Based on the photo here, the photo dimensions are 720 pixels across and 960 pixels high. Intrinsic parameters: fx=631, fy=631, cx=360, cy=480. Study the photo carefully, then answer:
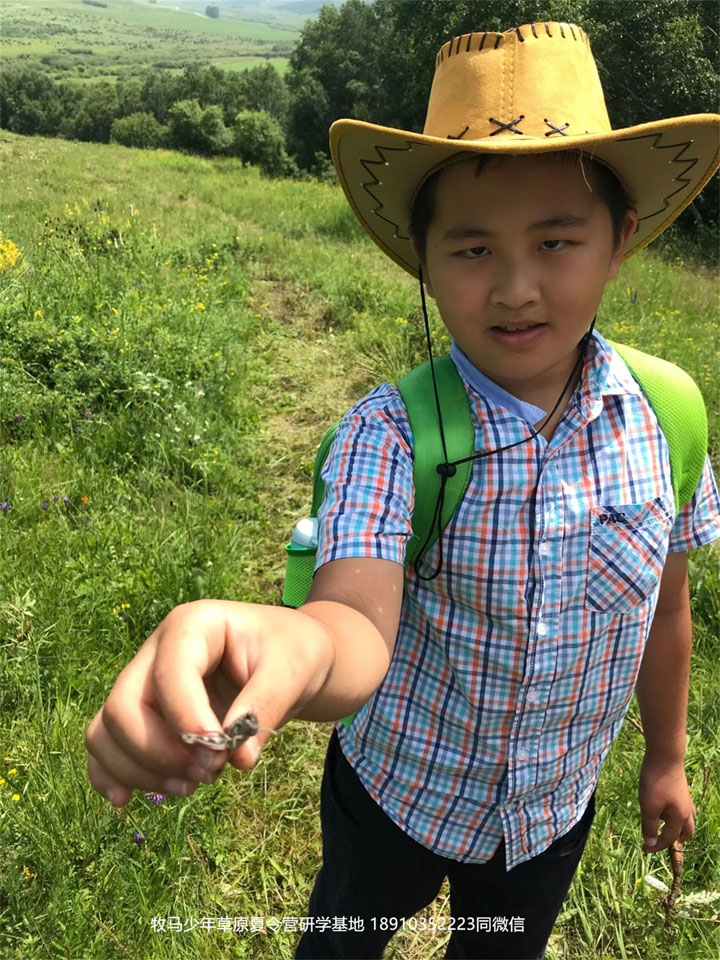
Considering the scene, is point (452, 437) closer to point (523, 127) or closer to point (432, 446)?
point (432, 446)

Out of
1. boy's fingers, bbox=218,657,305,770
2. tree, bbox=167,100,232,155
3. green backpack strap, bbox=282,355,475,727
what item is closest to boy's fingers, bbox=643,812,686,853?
green backpack strap, bbox=282,355,475,727

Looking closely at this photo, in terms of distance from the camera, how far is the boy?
911mm

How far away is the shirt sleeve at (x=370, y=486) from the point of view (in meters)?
0.87

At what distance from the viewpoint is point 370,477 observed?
0.91 metres

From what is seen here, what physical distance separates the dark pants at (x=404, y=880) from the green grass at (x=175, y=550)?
0.48 metres

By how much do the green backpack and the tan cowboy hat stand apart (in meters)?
0.31

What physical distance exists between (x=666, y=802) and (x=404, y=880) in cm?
59

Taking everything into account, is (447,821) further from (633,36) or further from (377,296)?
(633,36)

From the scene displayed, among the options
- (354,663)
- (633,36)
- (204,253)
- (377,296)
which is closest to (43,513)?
(354,663)

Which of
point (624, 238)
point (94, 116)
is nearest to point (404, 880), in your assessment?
point (624, 238)

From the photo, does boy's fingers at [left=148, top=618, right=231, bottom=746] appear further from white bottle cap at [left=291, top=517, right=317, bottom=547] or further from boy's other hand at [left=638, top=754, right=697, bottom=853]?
boy's other hand at [left=638, top=754, right=697, bottom=853]

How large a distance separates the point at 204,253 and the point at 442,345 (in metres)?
3.36

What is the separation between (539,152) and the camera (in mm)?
892

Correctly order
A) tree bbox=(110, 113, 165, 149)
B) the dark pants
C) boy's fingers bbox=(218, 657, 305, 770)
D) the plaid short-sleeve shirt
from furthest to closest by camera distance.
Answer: tree bbox=(110, 113, 165, 149)
the dark pants
the plaid short-sleeve shirt
boy's fingers bbox=(218, 657, 305, 770)
